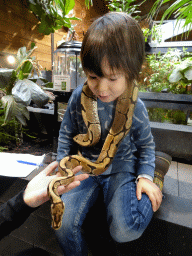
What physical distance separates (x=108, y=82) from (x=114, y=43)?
12 centimetres

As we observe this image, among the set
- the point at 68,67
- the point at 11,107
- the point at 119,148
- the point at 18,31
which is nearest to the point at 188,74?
the point at 68,67

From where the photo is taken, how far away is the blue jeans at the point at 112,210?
0.79 metres

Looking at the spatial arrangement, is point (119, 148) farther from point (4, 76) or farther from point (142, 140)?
point (4, 76)

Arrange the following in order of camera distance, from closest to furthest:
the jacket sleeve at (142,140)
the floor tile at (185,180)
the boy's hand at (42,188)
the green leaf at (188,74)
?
the boy's hand at (42,188), the jacket sleeve at (142,140), the floor tile at (185,180), the green leaf at (188,74)

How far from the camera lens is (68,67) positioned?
5.23ft

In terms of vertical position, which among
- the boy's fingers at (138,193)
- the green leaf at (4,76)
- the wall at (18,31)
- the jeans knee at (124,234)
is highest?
the wall at (18,31)

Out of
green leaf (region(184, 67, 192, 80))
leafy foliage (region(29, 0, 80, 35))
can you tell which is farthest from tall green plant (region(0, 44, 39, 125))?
green leaf (region(184, 67, 192, 80))

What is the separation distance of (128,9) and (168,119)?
154 centimetres

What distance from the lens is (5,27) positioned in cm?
232

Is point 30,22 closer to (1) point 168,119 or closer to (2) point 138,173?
(1) point 168,119

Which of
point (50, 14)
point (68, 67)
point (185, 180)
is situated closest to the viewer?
point (185, 180)

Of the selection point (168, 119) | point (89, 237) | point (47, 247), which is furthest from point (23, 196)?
point (168, 119)

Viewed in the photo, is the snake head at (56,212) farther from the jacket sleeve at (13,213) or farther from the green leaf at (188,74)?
the green leaf at (188,74)

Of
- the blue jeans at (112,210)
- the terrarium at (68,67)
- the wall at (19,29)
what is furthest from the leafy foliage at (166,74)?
the blue jeans at (112,210)
